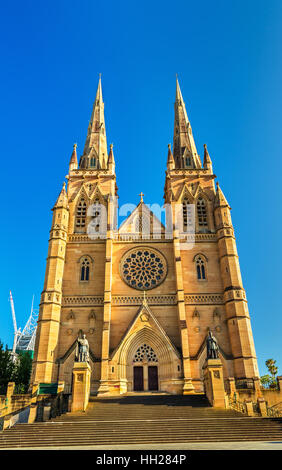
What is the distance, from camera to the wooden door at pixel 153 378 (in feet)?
89.0

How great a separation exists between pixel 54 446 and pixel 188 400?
1081 centimetres

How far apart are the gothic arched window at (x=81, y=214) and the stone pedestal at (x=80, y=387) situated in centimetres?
1574

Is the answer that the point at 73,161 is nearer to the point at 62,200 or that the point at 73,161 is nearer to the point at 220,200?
the point at 62,200

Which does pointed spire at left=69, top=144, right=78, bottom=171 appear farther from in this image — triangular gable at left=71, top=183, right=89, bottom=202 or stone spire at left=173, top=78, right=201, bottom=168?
stone spire at left=173, top=78, right=201, bottom=168

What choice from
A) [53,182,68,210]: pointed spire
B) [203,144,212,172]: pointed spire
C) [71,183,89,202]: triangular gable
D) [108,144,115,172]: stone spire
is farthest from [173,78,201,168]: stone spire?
[53,182,68,210]: pointed spire

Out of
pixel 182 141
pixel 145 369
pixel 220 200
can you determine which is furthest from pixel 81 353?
pixel 182 141

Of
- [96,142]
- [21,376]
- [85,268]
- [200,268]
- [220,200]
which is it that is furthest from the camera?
[96,142]

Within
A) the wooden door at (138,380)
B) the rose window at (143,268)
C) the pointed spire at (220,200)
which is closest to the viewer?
the wooden door at (138,380)

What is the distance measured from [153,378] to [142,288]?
7592 millimetres

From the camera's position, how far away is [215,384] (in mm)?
19984

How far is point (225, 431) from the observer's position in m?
14.8

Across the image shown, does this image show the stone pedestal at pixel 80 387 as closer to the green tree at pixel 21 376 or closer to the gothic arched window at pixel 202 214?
the green tree at pixel 21 376

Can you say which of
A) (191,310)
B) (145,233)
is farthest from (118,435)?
(145,233)

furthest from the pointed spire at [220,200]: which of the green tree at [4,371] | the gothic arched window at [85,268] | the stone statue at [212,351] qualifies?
the green tree at [4,371]
